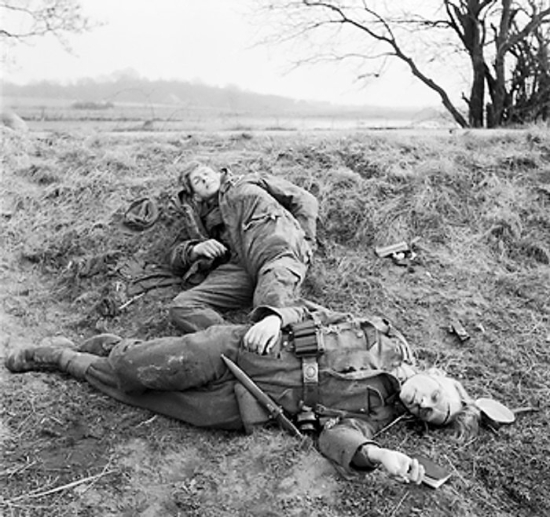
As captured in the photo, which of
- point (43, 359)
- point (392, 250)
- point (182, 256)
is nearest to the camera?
point (43, 359)

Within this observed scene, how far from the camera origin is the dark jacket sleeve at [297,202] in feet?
14.8

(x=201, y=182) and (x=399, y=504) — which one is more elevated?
(x=201, y=182)

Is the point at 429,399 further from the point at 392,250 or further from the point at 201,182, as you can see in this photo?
the point at 201,182

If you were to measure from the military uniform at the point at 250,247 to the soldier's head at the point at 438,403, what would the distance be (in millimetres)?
887

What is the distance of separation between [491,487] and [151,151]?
451 cm

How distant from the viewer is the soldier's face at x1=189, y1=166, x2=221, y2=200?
455cm

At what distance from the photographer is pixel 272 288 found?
12.2ft

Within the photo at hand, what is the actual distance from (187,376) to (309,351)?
616 millimetres

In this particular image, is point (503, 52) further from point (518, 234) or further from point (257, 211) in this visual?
point (257, 211)

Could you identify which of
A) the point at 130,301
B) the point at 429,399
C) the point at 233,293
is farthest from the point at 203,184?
the point at 429,399

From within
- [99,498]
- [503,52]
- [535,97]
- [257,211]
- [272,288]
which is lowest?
[99,498]

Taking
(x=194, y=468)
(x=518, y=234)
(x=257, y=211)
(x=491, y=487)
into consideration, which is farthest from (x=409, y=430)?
(x=518, y=234)

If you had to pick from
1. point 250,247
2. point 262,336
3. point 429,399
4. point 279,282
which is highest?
point 250,247

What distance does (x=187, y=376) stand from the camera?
321 centimetres
